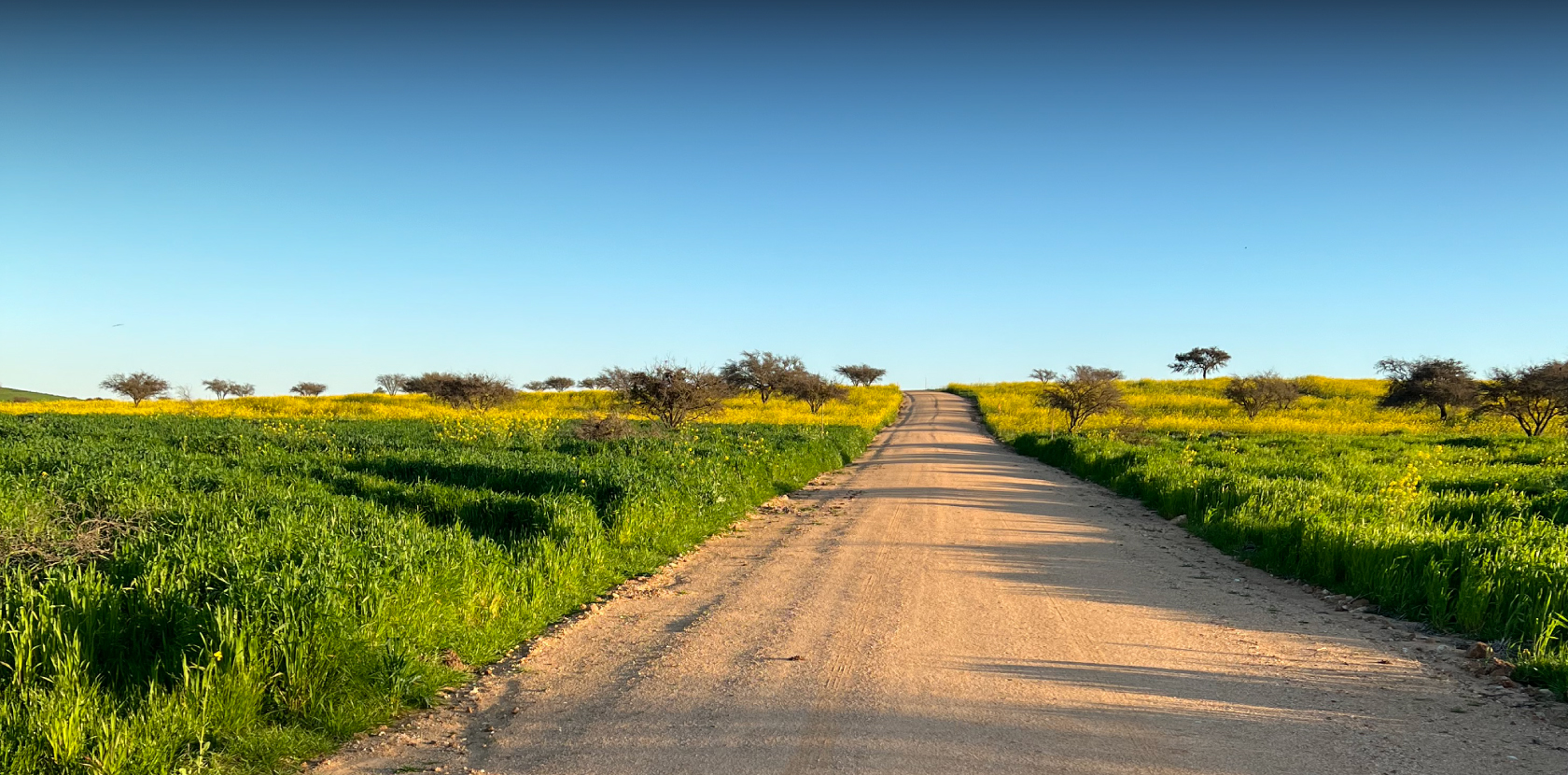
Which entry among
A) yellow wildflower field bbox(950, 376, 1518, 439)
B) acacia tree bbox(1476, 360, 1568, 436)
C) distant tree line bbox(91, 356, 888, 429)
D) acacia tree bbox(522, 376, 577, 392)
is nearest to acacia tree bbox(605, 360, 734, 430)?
distant tree line bbox(91, 356, 888, 429)

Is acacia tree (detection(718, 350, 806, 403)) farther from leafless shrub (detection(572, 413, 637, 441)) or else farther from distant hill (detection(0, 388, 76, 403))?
A: distant hill (detection(0, 388, 76, 403))

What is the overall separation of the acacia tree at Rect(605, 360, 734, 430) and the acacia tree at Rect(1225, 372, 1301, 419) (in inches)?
1386

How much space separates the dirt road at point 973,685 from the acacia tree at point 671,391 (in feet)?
48.7

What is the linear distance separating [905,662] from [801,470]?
1327cm

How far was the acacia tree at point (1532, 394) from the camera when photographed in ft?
101

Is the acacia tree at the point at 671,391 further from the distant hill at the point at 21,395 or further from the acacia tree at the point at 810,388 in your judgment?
the distant hill at the point at 21,395

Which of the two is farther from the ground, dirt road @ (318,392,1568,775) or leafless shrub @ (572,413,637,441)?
leafless shrub @ (572,413,637,441)

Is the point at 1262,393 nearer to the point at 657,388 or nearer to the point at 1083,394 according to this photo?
the point at 1083,394

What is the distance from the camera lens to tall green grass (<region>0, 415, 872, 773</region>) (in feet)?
13.5

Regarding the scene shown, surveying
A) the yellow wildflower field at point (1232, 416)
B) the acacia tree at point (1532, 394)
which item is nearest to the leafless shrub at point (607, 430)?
the yellow wildflower field at point (1232, 416)

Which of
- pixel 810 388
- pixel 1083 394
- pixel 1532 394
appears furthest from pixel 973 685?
pixel 810 388

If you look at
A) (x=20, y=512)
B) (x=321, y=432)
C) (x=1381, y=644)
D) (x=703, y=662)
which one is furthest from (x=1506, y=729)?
(x=321, y=432)

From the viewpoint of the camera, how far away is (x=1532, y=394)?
32.2 meters

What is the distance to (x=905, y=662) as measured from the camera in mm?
5645
